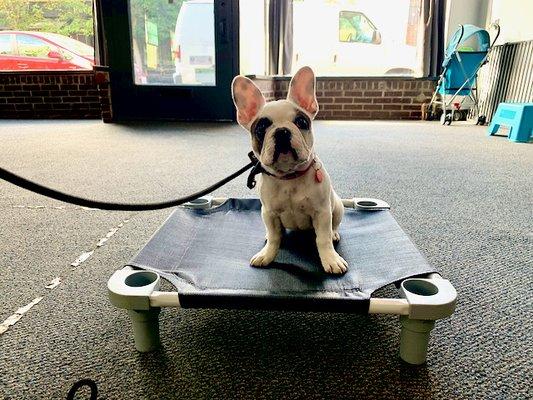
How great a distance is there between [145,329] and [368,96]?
13.7ft

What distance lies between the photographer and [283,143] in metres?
0.75

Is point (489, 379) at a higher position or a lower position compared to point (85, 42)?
lower

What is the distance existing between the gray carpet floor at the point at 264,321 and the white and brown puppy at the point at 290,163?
16cm

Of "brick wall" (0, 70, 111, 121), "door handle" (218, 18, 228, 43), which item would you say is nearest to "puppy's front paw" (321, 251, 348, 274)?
"door handle" (218, 18, 228, 43)

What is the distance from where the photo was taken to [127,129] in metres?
3.53

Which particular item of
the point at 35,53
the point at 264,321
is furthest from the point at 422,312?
the point at 35,53

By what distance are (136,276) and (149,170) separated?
1451 mm

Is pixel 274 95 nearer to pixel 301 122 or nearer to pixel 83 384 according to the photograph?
pixel 301 122

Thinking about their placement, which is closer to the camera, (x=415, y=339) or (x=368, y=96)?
(x=415, y=339)

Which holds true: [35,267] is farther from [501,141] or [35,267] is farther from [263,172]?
[501,141]

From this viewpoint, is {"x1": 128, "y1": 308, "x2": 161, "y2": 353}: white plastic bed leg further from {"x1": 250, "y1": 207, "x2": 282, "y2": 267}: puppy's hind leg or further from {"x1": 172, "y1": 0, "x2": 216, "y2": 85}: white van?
{"x1": 172, "y1": 0, "x2": 216, "y2": 85}: white van

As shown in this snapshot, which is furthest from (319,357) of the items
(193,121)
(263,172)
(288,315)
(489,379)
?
(193,121)

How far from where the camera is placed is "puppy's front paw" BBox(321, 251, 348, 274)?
79 cm

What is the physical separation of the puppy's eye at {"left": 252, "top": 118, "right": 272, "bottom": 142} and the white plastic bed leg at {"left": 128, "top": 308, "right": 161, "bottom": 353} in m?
0.38
